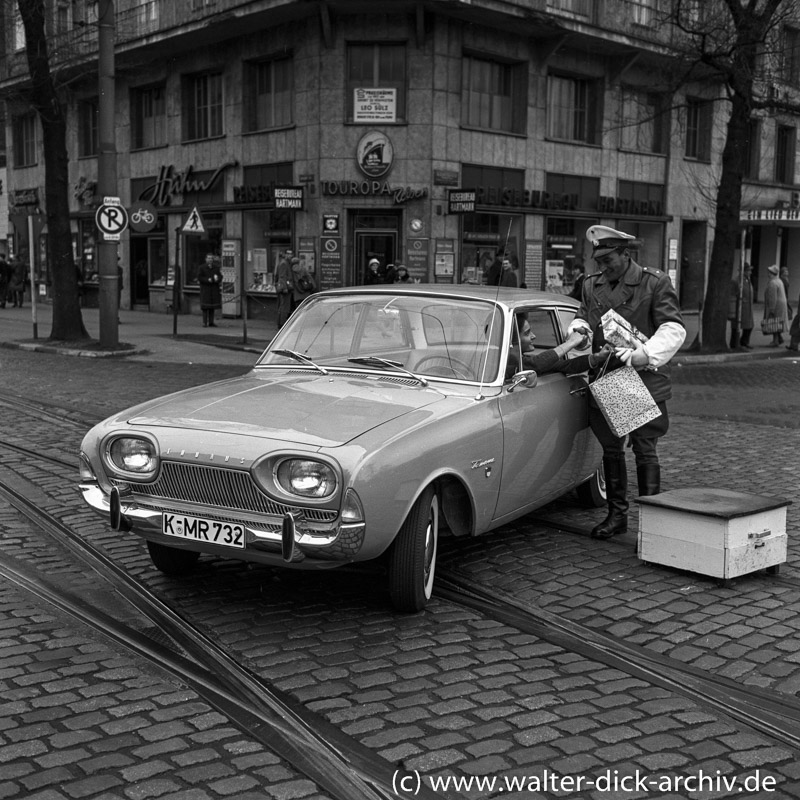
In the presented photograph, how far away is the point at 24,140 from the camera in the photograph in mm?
37469

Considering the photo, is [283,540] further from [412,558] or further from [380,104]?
[380,104]

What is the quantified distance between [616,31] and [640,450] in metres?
23.7

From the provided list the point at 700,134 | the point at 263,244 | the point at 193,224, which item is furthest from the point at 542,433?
the point at 700,134

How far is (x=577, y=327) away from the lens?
20.2 feet

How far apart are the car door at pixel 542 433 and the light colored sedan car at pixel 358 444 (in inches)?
0.6

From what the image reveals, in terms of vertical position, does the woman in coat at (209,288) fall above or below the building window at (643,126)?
below

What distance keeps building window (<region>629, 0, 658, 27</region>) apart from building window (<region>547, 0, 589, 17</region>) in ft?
5.71

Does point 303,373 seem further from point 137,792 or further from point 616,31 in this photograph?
point 616,31

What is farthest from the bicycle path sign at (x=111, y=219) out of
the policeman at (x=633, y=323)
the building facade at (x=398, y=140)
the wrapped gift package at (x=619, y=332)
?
the wrapped gift package at (x=619, y=332)

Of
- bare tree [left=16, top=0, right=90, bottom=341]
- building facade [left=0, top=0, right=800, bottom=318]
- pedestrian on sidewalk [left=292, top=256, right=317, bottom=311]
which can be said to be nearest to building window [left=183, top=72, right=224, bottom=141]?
building facade [left=0, top=0, right=800, bottom=318]

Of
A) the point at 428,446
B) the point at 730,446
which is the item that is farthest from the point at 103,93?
the point at 428,446

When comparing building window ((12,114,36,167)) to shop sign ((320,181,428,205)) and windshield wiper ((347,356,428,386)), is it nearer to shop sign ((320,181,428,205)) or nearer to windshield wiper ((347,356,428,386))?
shop sign ((320,181,428,205))

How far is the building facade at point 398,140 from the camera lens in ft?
82.3

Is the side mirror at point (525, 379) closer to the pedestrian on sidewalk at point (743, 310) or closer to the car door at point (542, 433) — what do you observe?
the car door at point (542, 433)
